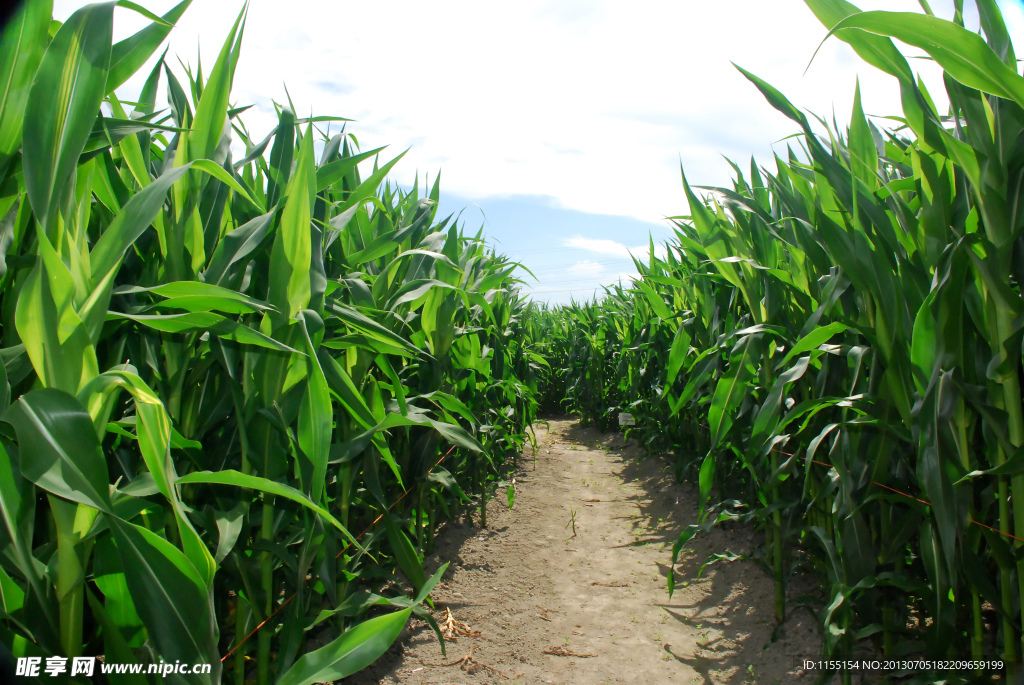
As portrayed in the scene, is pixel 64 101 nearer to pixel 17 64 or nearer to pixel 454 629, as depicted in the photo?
pixel 17 64

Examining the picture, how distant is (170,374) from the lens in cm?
109

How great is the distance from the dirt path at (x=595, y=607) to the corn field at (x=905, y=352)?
0.23m

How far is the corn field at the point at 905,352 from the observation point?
1.09 meters

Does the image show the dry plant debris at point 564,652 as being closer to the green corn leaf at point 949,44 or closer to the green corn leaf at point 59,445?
the green corn leaf at point 59,445

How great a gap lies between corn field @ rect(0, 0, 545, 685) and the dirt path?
0.57 metres

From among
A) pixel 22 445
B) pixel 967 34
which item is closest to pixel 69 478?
pixel 22 445

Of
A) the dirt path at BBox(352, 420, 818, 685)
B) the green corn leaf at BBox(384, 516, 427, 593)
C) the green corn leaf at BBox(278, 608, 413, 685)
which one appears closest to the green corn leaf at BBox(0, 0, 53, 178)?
the green corn leaf at BBox(278, 608, 413, 685)

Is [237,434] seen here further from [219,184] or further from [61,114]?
[61,114]

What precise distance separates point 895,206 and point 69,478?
5.60 feet

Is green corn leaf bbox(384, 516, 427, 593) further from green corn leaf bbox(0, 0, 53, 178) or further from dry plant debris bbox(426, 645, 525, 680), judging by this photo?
green corn leaf bbox(0, 0, 53, 178)

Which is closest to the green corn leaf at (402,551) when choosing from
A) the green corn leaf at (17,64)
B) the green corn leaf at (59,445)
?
the green corn leaf at (59,445)

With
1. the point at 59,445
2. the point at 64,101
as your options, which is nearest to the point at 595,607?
the point at 59,445

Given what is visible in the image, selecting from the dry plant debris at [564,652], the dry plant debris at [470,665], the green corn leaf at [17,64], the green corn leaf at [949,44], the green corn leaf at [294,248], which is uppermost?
the green corn leaf at [949,44]

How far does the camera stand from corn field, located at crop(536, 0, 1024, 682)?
3.57ft
